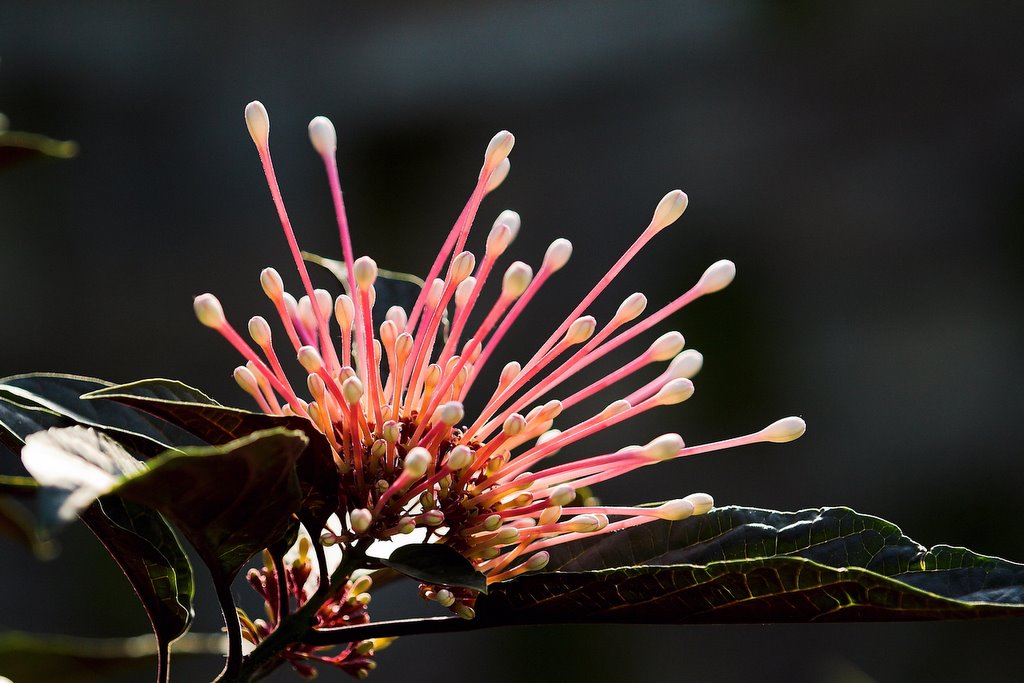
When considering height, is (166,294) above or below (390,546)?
above

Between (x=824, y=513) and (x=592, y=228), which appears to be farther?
(x=592, y=228)

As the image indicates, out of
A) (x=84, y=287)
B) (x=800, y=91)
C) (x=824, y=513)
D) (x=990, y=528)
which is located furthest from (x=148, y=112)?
(x=824, y=513)

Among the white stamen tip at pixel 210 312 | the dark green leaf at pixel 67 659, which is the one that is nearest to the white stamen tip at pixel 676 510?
the white stamen tip at pixel 210 312

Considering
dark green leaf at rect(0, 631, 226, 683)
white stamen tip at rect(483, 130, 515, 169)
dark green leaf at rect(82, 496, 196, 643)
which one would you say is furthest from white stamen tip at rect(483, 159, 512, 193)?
dark green leaf at rect(0, 631, 226, 683)

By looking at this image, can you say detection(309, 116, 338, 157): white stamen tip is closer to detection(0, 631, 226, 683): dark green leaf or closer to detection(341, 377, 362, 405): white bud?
detection(341, 377, 362, 405): white bud

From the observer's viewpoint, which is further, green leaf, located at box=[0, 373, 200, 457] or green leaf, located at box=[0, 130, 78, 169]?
green leaf, located at box=[0, 130, 78, 169]

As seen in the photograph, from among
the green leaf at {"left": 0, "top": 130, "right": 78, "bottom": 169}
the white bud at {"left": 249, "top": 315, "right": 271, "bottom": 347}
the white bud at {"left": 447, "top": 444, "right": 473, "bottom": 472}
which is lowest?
the white bud at {"left": 447, "top": 444, "right": 473, "bottom": 472}

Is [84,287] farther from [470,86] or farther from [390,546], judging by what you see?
[390,546]
